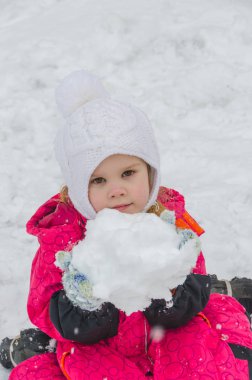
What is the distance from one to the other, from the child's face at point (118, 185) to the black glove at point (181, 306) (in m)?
0.36

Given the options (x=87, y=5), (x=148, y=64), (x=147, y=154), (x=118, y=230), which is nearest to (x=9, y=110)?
(x=148, y=64)

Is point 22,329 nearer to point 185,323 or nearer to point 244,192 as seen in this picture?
point 185,323

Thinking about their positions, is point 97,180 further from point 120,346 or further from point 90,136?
point 120,346

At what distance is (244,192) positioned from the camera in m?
3.89

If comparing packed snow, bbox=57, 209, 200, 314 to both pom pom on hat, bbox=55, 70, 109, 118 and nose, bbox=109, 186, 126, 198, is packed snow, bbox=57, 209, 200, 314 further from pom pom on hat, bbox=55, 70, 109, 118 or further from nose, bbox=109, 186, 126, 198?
pom pom on hat, bbox=55, 70, 109, 118

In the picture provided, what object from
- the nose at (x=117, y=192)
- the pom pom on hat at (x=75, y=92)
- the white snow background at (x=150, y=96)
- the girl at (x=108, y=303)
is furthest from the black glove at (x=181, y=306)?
the white snow background at (x=150, y=96)

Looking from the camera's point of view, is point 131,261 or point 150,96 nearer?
point 131,261

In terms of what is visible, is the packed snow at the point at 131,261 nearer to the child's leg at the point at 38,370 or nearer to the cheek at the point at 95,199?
the cheek at the point at 95,199

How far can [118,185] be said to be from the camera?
217cm

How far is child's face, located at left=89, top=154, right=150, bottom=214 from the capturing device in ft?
7.12

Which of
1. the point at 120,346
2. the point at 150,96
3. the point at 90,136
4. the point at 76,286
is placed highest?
the point at 90,136

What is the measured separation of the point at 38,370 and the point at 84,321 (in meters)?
0.50

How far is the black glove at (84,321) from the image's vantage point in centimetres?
210

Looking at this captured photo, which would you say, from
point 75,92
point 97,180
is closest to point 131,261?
point 97,180
